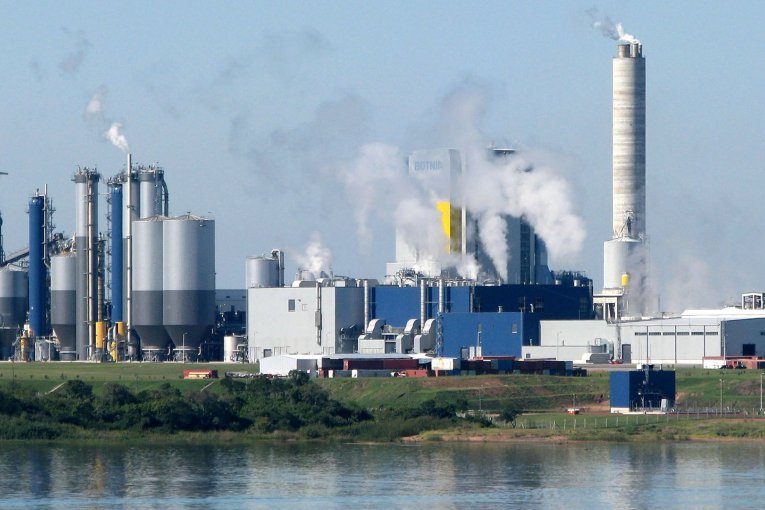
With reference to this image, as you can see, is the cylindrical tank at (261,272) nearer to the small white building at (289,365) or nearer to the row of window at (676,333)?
the small white building at (289,365)

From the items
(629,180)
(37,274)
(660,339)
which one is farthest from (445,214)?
(37,274)

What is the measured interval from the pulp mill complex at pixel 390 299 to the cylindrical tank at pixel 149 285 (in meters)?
0.09

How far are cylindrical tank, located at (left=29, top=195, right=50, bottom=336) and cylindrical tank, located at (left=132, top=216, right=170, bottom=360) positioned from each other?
1178cm

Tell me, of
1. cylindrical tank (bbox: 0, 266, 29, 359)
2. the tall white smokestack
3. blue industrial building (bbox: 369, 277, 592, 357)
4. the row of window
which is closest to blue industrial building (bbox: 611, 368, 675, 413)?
the row of window

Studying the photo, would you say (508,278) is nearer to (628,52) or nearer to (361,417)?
(628,52)

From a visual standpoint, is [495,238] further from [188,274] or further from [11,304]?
[11,304]

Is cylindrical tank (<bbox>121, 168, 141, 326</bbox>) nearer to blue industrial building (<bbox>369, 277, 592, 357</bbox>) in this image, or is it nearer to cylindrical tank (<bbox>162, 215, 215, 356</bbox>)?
cylindrical tank (<bbox>162, 215, 215, 356</bbox>)

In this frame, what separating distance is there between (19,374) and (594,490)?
57.4 metres

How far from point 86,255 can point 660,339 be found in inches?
1663

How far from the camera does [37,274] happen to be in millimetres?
134500

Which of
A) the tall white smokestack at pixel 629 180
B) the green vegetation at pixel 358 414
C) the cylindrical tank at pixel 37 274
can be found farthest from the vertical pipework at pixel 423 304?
the cylindrical tank at pixel 37 274

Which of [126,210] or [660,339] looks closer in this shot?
[660,339]

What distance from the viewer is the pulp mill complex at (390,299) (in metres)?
115

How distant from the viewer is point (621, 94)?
402 ft
